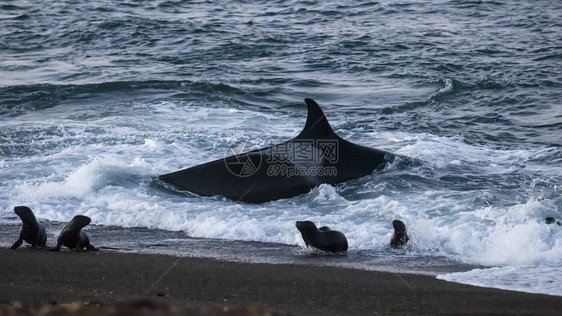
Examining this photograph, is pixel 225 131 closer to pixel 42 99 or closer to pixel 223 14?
pixel 42 99

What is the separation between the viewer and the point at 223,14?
26.4 metres

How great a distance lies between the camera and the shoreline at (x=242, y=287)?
245 inches

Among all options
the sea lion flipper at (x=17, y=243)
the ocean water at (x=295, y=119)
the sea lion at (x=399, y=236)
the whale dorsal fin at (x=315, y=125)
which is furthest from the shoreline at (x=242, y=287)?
the whale dorsal fin at (x=315, y=125)

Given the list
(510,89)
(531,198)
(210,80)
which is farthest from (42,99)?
(531,198)

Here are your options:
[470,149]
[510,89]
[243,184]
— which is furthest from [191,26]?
[243,184]

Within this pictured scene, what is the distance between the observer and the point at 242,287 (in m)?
6.88

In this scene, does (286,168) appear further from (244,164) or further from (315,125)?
(315,125)

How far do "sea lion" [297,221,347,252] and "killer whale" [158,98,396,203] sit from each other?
6.68 ft

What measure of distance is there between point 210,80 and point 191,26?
6.28 meters

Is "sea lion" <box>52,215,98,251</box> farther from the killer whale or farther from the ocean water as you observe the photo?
the killer whale

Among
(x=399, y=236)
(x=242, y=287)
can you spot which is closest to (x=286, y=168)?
(x=399, y=236)

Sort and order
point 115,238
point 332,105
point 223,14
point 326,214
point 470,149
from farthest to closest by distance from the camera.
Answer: point 223,14, point 332,105, point 470,149, point 326,214, point 115,238

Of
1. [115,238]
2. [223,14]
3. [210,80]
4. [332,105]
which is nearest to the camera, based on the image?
[115,238]

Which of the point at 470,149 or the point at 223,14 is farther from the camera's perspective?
the point at 223,14
